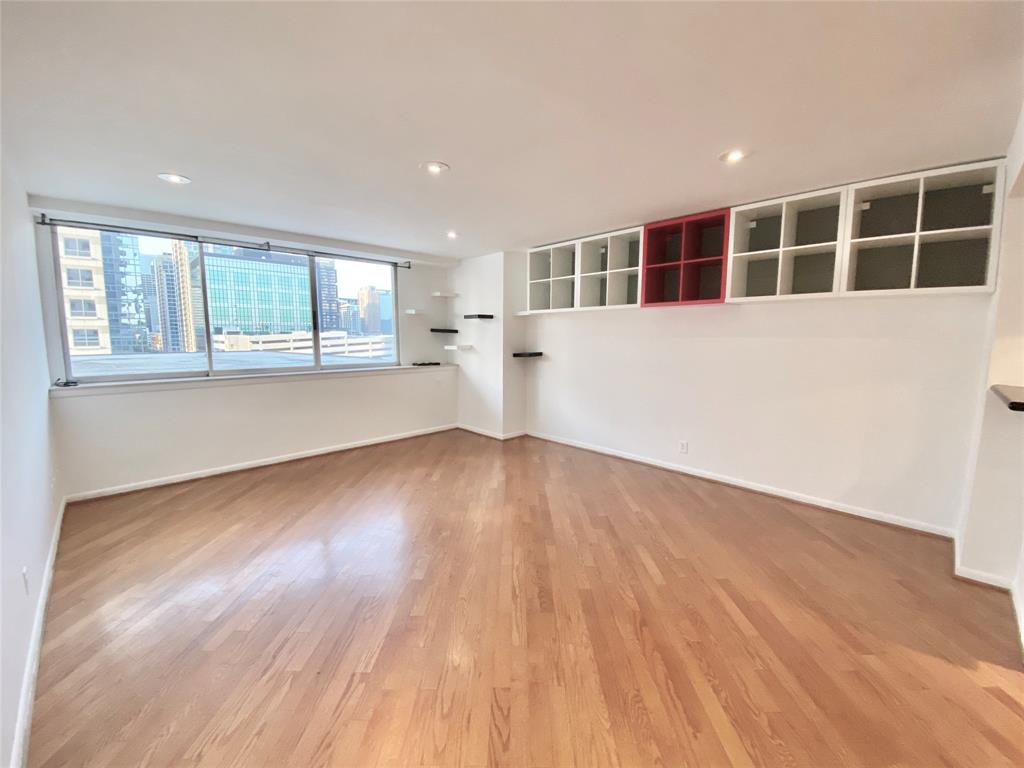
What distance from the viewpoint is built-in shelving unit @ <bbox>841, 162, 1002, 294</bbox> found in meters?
2.58

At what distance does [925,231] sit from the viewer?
9.06 feet

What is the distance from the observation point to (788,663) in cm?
180

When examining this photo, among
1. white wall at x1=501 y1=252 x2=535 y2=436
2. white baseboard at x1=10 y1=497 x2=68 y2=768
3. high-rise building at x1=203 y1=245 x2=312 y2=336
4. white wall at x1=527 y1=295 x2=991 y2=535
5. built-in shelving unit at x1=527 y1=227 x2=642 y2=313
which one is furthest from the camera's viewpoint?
white wall at x1=501 y1=252 x2=535 y2=436

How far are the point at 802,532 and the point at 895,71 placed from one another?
271 cm

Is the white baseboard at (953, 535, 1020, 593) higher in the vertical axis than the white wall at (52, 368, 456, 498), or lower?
lower

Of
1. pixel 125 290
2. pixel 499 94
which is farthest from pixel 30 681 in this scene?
pixel 125 290

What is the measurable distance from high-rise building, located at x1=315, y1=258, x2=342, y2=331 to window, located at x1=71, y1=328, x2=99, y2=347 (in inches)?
76.6

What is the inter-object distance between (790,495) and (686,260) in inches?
87.1

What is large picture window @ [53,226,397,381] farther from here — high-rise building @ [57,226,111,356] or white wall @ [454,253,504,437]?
white wall @ [454,253,504,437]

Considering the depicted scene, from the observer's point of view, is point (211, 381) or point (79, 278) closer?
point (79, 278)

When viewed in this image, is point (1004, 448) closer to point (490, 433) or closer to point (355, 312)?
point (490, 433)

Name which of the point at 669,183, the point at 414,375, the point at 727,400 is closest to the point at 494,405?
the point at 414,375

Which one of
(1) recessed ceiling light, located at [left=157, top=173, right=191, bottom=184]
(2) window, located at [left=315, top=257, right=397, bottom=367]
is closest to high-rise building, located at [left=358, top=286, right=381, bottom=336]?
(2) window, located at [left=315, top=257, right=397, bottom=367]

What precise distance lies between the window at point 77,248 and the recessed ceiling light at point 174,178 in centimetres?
153
